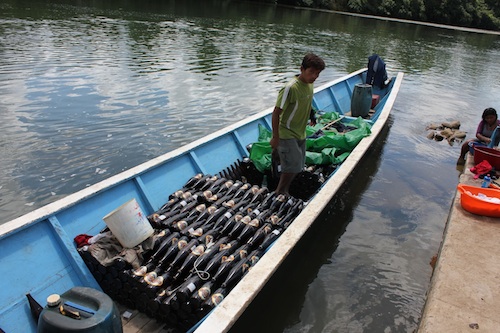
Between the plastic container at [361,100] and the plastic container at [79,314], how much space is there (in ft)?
28.2

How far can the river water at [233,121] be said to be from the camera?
5.40m

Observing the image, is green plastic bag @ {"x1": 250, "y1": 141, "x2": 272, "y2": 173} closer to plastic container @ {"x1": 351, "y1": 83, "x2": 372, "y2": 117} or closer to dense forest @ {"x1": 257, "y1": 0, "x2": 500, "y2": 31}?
plastic container @ {"x1": 351, "y1": 83, "x2": 372, "y2": 117}

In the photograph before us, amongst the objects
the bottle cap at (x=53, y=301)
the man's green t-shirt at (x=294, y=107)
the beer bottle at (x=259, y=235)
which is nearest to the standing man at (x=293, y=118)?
the man's green t-shirt at (x=294, y=107)

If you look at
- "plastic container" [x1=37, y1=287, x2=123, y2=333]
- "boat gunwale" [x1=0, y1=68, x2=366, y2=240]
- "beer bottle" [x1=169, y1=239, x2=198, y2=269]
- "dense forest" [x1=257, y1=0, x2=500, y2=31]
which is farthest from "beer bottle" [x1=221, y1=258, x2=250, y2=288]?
"dense forest" [x1=257, y1=0, x2=500, y2=31]

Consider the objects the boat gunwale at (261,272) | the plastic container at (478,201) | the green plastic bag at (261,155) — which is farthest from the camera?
the green plastic bag at (261,155)

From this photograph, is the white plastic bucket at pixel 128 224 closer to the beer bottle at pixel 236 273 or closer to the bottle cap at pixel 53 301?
the beer bottle at pixel 236 273

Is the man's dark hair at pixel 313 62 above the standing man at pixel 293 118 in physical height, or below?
above

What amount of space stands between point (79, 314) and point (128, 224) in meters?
1.32

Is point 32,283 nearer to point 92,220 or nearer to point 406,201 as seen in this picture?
point 92,220

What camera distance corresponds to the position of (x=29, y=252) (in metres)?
3.67

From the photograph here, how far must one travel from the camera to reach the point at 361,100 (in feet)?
33.2

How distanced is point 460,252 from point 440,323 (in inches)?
57.1

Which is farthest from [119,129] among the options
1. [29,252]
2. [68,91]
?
[29,252]

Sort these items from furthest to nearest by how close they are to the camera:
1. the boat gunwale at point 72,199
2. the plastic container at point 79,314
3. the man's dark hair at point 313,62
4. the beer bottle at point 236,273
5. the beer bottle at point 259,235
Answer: the man's dark hair at point 313,62
the beer bottle at point 259,235
the beer bottle at point 236,273
the boat gunwale at point 72,199
the plastic container at point 79,314
